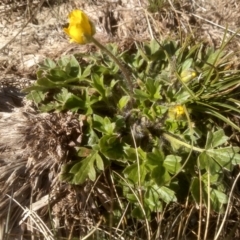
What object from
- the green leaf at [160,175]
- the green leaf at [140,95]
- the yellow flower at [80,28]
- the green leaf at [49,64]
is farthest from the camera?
the green leaf at [49,64]

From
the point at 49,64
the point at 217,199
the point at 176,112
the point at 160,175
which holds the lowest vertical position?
the point at 217,199

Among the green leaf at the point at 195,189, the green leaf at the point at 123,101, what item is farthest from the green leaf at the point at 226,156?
the green leaf at the point at 123,101

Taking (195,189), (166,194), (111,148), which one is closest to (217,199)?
(195,189)

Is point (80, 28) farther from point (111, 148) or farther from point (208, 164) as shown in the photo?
point (208, 164)

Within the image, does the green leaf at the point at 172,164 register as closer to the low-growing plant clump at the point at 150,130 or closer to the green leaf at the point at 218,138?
the low-growing plant clump at the point at 150,130

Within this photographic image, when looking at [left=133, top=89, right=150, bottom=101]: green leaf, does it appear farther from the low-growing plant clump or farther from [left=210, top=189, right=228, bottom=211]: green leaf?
[left=210, top=189, right=228, bottom=211]: green leaf

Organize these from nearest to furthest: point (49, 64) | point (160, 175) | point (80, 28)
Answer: point (80, 28) < point (160, 175) < point (49, 64)
